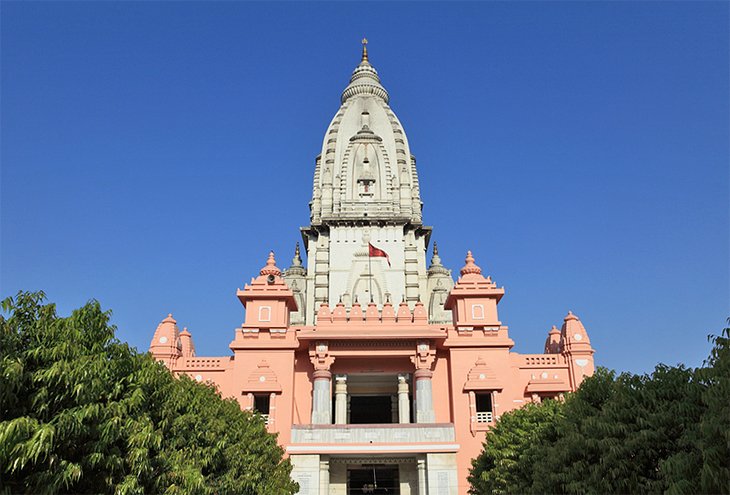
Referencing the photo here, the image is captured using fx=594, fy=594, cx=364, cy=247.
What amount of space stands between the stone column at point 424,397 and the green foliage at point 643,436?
7846 millimetres

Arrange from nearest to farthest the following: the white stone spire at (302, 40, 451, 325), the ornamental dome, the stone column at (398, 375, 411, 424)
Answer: the stone column at (398, 375, 411, 424) → the white stone spire at (302, 40, 451, 325) → the ornamental dome

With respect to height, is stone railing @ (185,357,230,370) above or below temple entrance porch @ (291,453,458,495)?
above

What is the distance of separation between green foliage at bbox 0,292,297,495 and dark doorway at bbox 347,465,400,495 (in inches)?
521

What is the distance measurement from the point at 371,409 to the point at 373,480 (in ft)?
14.9

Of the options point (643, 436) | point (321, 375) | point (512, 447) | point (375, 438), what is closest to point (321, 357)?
point (321, 375)

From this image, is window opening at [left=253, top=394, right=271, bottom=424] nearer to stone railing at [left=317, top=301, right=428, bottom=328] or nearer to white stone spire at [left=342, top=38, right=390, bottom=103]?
stone railing at [left=317, top=301, right=428, bottom=328]

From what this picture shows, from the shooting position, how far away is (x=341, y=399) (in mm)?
25578

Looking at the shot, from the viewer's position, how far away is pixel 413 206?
148ft

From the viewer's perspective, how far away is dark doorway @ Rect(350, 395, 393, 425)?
2983 cm

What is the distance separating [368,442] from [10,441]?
17.0 metres

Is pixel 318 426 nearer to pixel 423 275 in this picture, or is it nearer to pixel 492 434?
pixel 492 434

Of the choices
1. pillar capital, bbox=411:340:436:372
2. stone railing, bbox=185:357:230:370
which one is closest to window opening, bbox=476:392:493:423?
pillar capital, bbox=411:340:436:372

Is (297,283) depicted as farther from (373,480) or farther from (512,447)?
(512,447)

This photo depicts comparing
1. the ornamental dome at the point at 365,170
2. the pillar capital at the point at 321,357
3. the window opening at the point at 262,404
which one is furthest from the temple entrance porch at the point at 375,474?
the ornamental dome at the point at 365,170
